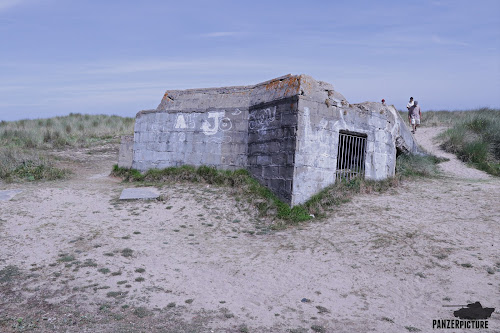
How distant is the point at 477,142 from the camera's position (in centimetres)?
1344

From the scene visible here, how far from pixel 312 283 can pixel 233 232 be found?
2396mm

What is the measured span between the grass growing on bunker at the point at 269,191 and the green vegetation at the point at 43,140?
85.8 inches

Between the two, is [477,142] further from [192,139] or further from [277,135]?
[192,139]

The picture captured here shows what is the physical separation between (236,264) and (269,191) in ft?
10.1

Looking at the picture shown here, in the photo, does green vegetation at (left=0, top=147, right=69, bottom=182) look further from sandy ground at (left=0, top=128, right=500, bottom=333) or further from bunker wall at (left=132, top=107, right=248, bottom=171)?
bunker wall at (left=132, top=107, right=248, bottom=171)

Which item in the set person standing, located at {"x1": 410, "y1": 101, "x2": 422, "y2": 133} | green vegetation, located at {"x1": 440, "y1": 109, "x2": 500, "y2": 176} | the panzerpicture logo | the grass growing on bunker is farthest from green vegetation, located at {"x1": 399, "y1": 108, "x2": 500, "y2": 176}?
the panzerpicture logo

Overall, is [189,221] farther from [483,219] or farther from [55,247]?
[483,219]

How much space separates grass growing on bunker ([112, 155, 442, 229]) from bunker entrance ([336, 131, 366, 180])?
0.77 ft

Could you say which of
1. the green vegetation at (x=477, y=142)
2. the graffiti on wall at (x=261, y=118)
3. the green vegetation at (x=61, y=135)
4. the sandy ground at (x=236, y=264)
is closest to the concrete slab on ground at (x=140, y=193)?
the sandy ground at (x=236, y=264)

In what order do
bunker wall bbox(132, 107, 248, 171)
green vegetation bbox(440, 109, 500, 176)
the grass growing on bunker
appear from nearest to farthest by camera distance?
the grass growing on bunker < bunker wall bbox(132, 107, 248, 171) < green vegetation bbox(440, 109, 500, 176)

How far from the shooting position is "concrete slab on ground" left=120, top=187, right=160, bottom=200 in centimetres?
892

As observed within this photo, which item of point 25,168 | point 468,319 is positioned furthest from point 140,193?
point 468,319

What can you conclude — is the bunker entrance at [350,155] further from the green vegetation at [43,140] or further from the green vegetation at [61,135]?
the green vegetation at [61,135]

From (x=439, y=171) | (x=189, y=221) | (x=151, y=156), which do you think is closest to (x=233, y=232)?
(x=189, y=221)
